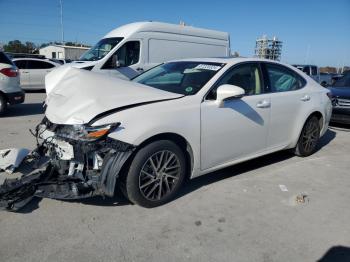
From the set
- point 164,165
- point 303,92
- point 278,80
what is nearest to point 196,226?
point 164,165

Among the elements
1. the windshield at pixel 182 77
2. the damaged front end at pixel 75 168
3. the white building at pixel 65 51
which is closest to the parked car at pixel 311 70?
the windshield at pixel 182 77

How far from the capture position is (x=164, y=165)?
3588 mm

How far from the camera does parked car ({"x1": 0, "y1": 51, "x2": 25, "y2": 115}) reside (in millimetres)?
8344

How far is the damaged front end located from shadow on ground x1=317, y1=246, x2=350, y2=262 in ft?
6.47

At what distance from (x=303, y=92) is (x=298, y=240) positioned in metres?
2.85

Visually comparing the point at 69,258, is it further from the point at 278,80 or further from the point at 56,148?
the point at 278,80

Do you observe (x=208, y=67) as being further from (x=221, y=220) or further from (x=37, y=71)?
(x=37, y=71)

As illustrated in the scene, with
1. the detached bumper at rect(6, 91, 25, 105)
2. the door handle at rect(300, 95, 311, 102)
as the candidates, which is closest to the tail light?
the detached bumper at rect(6, 91, 25, 105)

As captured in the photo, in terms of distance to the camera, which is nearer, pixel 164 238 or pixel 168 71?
pixel 164 238

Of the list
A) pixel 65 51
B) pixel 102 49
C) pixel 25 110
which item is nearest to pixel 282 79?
pixel 102 49

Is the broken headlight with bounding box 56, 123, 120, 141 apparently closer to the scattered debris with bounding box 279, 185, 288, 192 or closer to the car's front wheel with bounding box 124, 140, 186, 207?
the car's front wheel with bounding box 124, 140, 186, 207

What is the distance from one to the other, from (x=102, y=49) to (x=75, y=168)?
7182mm

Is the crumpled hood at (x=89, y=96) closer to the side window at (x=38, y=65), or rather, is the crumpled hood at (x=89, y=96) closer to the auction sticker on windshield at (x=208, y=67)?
the auction sticker on windshield at (x=208, y=67)

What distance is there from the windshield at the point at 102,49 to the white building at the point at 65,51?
109 ft
